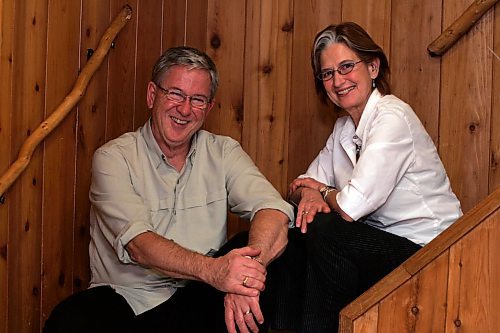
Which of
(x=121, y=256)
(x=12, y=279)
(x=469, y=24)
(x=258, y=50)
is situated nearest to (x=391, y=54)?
(x=469, y=24)

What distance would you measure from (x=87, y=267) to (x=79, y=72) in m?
0.61

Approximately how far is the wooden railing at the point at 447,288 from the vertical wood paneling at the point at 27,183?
2.97 feet

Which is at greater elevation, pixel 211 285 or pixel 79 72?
pixel 79 72

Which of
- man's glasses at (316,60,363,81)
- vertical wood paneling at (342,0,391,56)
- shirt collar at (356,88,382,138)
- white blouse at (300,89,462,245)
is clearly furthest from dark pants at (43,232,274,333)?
vertical wood paneling at (342,0,391,56)

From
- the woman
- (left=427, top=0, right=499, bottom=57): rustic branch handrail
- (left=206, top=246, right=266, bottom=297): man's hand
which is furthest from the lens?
(left=427, top=0, right=499, bottom=57): rustic branch handrail

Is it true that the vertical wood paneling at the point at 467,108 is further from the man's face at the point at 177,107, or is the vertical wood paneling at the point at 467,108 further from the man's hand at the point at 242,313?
the man's hand at the point at 242,313

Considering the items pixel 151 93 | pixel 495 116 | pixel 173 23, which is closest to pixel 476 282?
pixel 495 116

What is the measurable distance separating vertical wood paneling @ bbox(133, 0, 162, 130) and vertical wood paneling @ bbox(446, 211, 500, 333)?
4.39 feet

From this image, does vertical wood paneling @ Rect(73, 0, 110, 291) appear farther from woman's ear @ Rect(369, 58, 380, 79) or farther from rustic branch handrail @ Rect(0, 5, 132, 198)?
woman's ear @ Rect(369, 58, 380, 79)

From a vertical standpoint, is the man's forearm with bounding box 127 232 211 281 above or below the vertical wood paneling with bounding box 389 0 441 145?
below

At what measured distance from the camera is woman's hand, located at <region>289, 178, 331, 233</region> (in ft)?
6.74

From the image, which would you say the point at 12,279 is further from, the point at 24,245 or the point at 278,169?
the point at 278,169

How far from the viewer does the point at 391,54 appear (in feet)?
8.71

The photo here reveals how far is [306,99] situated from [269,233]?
3.07 ft
